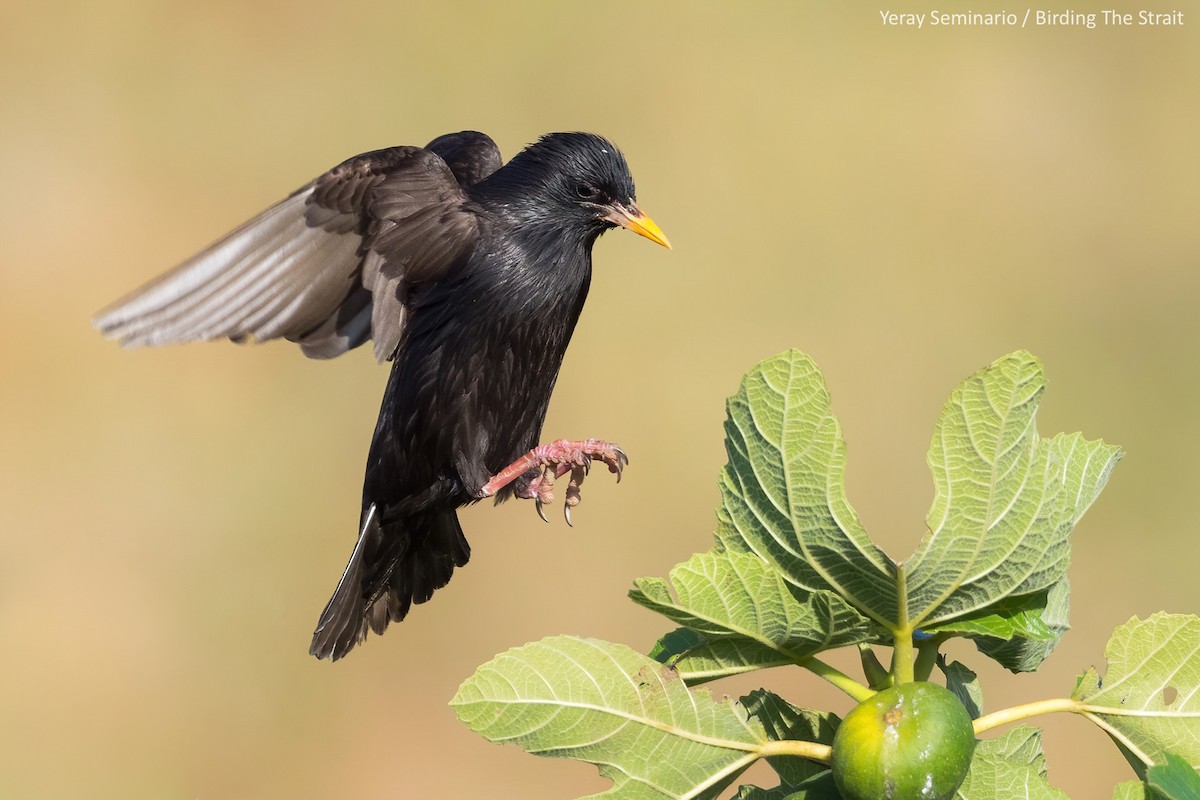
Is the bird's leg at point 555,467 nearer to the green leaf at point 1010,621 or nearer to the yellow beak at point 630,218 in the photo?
the yellow beak at point 630,218

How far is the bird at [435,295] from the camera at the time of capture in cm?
392

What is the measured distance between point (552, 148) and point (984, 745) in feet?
9.01

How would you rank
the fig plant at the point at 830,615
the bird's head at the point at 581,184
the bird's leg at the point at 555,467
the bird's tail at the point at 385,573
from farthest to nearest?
1. the bird's tail at the point at 385,573
2. the bird's head at the point at 581,184
3. the bird's leg at the point at 555,467
4. the fig plant at the point at 830,615

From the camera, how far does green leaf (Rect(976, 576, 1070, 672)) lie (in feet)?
5.76

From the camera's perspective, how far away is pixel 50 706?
22.4 ft

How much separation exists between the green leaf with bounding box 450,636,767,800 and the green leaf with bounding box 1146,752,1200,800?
0.44m

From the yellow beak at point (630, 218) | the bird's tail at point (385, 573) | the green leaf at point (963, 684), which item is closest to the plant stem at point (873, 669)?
the green leaf at point (963, 684)

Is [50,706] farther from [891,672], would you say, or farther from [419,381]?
[891,672]

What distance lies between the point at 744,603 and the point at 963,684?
14.5 inches

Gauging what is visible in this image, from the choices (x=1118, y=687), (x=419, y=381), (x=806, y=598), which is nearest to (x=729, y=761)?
(x=806, y=598)

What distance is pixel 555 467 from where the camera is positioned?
4078 mm

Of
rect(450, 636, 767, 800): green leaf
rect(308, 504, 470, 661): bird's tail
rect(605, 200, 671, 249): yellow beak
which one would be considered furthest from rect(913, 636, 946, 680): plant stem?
rect(308, 504, 470, 661): bird's tail

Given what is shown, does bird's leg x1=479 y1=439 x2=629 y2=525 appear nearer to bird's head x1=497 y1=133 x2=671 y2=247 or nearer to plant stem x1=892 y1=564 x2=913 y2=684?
bird's head x1=497 y1=133 x2=671 y2=247

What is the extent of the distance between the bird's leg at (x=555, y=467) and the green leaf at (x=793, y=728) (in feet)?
6.58
